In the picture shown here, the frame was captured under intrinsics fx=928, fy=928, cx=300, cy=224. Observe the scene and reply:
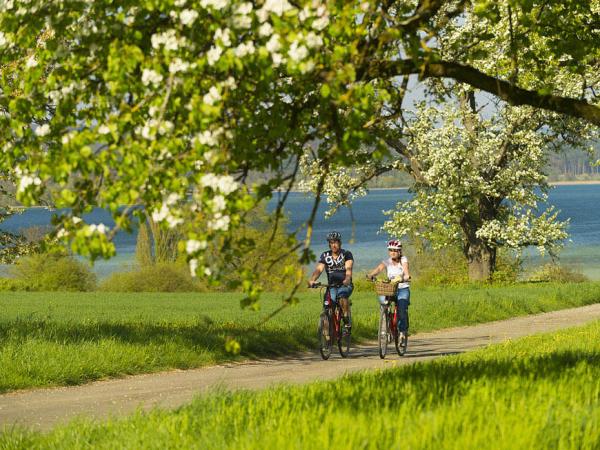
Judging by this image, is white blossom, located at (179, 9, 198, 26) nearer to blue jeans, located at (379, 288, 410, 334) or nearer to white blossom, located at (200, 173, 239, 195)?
white blossom, located at (200, 173, 239, 195)

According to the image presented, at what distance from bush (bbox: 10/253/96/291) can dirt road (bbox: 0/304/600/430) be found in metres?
35.8

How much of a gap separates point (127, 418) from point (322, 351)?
8.37m

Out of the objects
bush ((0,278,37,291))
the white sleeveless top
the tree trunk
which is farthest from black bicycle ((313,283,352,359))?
bush ((0,278,37,291))

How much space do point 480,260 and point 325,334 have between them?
25.5 meters

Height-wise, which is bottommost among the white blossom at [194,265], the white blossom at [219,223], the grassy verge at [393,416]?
the grassy verge at [393,416]

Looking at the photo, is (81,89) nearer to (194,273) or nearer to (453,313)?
(194,273)

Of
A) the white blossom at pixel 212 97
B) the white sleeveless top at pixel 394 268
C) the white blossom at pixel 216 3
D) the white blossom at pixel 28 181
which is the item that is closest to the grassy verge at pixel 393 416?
the white blossom at pixel 28 181

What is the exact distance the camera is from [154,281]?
5497 cm

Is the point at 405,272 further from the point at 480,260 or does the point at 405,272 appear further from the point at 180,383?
the point at 480,260

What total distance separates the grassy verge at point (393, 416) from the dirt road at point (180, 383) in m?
1.25

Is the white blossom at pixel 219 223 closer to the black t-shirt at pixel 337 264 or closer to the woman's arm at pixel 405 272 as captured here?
the black t-shirt at pixel 337 264

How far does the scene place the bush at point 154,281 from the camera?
55.1 meters

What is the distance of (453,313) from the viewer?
2680 centimetres

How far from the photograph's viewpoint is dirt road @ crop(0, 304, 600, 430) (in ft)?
36.8
